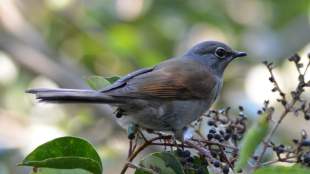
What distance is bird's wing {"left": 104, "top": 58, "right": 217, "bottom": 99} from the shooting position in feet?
12.1

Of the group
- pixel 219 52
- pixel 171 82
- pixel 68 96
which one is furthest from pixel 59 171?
pixel 219 52

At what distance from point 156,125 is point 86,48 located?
13.8ft

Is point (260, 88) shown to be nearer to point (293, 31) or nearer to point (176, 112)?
point (293, 31)

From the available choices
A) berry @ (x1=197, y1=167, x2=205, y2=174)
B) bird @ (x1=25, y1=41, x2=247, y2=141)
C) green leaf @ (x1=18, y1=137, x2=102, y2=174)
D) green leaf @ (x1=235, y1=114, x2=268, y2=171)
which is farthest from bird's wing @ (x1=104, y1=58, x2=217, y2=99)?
green leaf @ (x1=235, y1=114, x2=268, y2=171)

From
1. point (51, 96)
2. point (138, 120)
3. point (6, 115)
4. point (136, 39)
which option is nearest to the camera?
point (51, 96)

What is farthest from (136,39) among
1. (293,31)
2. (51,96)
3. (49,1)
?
(51,96)

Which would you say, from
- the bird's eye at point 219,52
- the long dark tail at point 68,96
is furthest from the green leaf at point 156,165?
the bird's eye at point 219,52

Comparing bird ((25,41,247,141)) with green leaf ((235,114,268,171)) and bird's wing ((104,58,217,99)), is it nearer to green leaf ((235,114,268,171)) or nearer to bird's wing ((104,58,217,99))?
bird's wing ((104,58,217,99))

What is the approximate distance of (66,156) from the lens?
8.76ft

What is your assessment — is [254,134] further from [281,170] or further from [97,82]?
[97,82]

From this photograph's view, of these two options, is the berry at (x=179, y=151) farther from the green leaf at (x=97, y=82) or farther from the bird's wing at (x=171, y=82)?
the green leaf at (x=97, y=82)

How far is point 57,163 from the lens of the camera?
2.57 metres

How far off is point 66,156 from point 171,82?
1634 millimetres

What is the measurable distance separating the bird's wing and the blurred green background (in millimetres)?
2205
